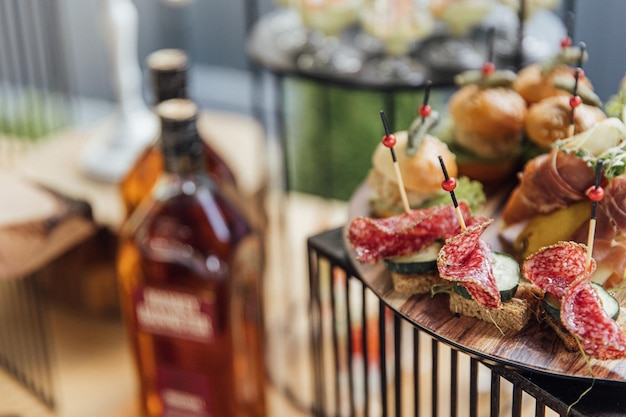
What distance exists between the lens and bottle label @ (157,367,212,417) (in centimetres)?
117

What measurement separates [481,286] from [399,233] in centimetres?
11

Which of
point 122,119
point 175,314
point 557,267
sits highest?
point 557,267

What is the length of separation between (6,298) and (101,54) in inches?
69.5

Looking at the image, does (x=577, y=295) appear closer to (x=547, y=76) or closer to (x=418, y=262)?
(x=418, y=262)

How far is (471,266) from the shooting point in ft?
2.21

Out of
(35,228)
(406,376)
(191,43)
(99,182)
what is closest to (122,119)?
(99,182)

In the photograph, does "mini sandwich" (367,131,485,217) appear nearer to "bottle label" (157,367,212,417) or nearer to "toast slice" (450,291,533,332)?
→ "toast slice" (450,291,533,332)

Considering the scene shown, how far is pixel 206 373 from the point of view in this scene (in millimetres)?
1171

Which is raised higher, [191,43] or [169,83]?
[169,83]

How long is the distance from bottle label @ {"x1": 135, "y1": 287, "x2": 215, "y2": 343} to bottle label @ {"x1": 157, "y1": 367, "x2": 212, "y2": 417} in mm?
57

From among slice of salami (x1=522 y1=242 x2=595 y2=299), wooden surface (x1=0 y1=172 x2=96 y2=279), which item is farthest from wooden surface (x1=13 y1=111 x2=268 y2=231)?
slice of salami (x1=522 y1=242 x2=595 y2=299)

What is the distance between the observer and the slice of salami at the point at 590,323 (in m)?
0.62

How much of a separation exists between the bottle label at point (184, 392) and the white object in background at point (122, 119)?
49 cm

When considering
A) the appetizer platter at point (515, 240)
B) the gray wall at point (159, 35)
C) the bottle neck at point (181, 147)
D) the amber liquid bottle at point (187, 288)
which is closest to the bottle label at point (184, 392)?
the amber liquid bottle at point (187, 288)
